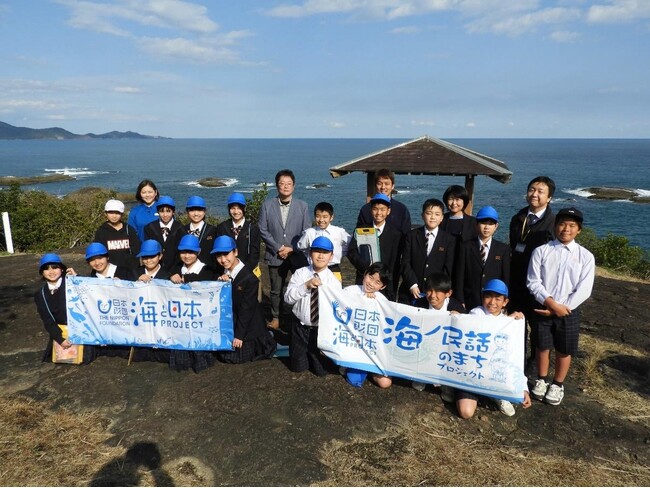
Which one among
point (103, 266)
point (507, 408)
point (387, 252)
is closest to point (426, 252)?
point (387, 252)

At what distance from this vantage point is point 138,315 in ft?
18.1

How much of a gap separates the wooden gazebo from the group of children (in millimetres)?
3590

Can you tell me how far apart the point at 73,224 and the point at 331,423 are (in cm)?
1532

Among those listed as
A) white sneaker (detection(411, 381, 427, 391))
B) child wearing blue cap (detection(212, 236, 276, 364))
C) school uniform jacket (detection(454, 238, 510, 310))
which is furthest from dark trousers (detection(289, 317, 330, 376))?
school uniform jacket (detection(454, 238, 510, 310))

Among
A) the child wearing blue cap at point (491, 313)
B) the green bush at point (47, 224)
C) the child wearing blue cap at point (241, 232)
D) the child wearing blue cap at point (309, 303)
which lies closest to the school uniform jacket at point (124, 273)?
the child wearing blue cap at point (241, 232)

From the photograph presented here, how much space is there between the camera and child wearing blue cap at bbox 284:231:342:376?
503 cm

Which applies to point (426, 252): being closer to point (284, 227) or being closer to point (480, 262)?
point (480, 262)

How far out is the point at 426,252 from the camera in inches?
207

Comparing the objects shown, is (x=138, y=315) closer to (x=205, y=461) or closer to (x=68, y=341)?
(x=68, y=341)

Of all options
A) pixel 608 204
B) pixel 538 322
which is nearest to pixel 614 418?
pixel 538 322

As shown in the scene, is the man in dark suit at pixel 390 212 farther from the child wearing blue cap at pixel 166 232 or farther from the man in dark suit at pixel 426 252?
the child wearing blue cap at pixel 166 232

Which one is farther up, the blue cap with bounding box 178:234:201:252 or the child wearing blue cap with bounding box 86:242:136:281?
the blue cap with bounding box 178:234:201:252

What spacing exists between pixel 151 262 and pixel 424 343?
364 centimetres

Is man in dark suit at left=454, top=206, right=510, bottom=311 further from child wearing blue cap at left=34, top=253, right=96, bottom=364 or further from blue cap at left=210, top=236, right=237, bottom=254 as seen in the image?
child wearing blue cap at left=34, top=253, right=96, bottom=364
